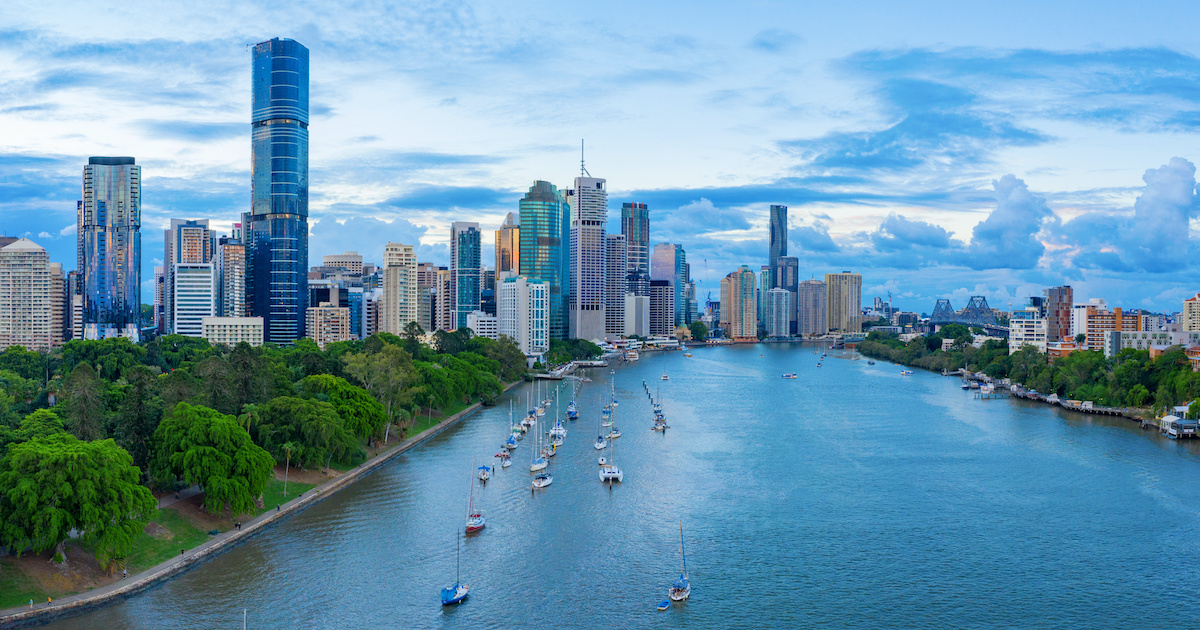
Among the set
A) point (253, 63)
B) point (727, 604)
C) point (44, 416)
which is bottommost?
point (727, 604)

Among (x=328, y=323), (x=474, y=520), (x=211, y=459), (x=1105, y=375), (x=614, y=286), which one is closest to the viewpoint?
(x=211, y=459)

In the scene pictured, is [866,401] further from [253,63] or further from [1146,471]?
[253,63]

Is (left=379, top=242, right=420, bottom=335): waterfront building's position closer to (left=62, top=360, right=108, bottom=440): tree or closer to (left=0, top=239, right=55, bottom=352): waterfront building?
(left=0, top=239, right=55, bottom=352): waterfront building

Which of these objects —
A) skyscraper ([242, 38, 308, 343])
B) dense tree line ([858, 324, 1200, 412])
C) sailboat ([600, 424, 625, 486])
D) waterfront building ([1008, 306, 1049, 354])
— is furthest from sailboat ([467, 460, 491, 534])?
skyscraper ([242, 38, 308, 343])

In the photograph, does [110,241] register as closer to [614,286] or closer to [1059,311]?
[614,286]

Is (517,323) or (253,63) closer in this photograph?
(517,323)

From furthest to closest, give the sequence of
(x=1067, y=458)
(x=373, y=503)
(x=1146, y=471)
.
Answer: (x=1067, y=458), (x=1146, y=471), (x=373, y=503)

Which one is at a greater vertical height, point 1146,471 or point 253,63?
point 253,63

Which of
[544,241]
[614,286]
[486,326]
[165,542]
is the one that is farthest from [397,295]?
[165,542]

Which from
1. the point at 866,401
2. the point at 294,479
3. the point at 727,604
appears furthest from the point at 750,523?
the point at 866,401
